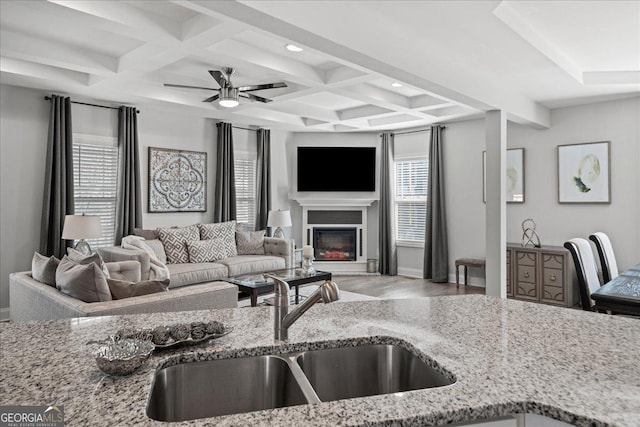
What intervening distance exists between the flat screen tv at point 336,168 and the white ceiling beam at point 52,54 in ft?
13.1

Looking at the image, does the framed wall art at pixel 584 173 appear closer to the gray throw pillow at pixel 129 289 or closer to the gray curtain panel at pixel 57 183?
the gray throw pillow at pixel 129 289

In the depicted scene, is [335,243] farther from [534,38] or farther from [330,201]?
[534,38]

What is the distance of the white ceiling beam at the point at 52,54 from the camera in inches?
142

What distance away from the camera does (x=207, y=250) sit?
225 inches

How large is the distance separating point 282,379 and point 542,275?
4.99 metres

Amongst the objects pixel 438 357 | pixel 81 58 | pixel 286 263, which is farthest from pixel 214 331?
pixel 286 263

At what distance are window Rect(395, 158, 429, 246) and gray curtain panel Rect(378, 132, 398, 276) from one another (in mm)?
164

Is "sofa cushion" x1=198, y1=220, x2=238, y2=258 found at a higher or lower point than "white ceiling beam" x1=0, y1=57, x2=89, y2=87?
lower

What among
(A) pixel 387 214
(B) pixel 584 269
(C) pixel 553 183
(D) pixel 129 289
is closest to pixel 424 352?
(D) pixel 129 289

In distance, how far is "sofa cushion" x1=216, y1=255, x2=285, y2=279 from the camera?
5605 mm

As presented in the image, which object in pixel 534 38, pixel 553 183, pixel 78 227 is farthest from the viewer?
pixel 553 183

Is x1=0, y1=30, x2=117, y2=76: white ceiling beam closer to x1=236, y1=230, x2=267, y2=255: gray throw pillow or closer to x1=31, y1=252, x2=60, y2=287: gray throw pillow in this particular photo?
x1=31, y1=252, x2=60, y2=287: gray throw pillow

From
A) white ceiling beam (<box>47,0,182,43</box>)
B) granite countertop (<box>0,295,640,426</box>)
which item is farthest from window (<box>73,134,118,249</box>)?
granite countertop (<box>0,295,640,426</box>)

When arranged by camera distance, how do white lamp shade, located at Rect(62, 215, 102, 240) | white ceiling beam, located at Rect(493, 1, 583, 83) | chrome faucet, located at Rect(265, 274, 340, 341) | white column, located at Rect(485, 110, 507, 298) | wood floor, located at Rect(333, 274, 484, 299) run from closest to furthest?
chrome faucet, located at Rect(265, 274, 340, 341) < white ceiling beam, located at Rect(493, 1, 583, 83) < white lamp shade, located at Rect(62, 215, 102, 240) < white column, located at Rect(485, 110, 507, 298) < wood floor, located at Rect(333, 274, 484, 299)
